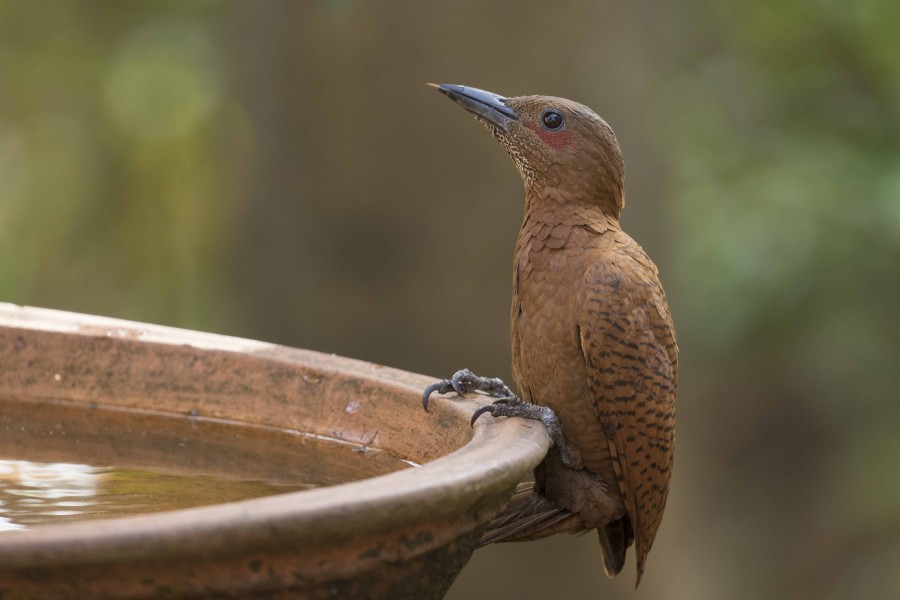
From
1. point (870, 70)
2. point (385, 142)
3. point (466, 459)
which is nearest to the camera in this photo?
point (466, 459)

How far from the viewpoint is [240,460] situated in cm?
256

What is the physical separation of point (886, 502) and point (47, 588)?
6372 millimetres

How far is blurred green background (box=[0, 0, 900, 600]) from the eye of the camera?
497 cm

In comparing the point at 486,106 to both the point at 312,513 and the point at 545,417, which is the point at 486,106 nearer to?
the point at 545,417

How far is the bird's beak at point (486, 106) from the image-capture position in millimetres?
3236

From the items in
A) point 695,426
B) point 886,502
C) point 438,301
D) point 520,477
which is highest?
point 520,477

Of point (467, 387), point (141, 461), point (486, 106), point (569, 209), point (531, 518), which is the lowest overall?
point (531, 518)

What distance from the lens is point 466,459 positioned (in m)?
1.90

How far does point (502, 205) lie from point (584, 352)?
2170 millimetres

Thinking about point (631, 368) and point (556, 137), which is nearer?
point (631, 368)

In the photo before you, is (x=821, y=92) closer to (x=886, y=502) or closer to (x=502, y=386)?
(x=886, y=502)

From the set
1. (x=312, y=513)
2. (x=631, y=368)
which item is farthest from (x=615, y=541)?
(x=312, y=513)

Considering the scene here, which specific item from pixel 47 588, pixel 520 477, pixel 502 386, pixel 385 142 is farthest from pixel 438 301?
pixel 47 588

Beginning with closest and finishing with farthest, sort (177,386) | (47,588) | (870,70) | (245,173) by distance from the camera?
(47,588) < (177,386) < (245,173) < (870,70)
